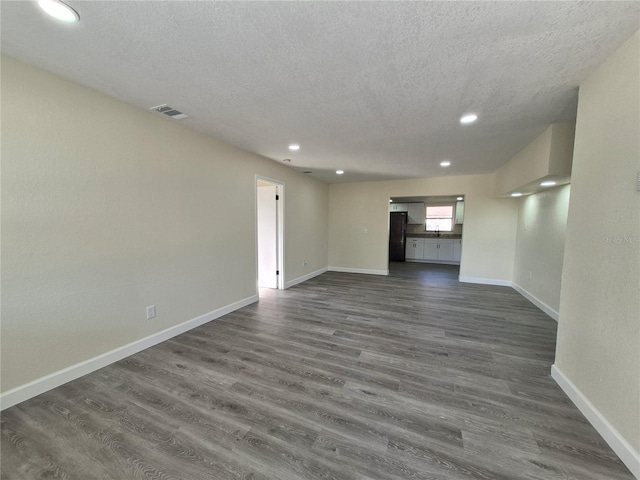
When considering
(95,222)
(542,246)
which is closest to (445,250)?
(542,246)

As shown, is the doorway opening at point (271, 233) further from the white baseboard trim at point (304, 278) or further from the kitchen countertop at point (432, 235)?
the kitchen countertop at point (432, 235)

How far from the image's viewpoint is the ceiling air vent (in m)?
2.36

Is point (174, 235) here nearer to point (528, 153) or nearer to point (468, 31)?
point (468, 31)

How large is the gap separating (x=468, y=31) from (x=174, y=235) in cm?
308

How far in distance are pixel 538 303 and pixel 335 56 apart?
4.77 metres

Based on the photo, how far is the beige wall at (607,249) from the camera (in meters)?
1.37

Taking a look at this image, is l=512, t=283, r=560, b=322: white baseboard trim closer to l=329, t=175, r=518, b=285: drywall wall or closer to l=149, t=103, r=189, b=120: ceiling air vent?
l=329, t=175, r=518, b=285: drywall wall

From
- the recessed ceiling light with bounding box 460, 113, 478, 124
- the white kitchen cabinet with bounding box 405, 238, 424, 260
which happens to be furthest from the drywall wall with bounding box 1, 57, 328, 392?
the white kitchen cabinet with bounding box 405, 238, 424, 260

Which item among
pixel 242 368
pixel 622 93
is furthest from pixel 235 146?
pixel 622 93

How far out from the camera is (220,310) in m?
3.44

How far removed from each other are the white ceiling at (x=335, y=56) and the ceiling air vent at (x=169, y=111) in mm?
93

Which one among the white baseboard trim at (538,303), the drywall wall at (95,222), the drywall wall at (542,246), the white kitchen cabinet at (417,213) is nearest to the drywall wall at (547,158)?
the drywall wall at (542,246)

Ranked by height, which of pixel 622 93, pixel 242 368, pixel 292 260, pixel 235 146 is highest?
pixel 235 146

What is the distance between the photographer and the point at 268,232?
4.95 metres
